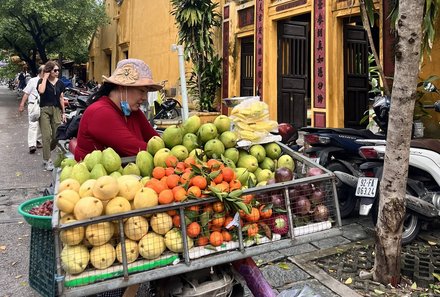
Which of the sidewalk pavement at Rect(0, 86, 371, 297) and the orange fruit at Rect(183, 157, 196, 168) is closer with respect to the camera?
the orange fruit at Rect(183, 157, 196, 168)

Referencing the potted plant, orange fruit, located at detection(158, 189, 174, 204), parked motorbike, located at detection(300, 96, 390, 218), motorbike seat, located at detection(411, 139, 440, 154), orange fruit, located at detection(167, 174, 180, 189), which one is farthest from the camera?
the potted plant

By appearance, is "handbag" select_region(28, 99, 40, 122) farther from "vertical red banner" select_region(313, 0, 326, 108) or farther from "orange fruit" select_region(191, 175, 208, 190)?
"orange fruit" select_region(191, 175, 208, 190)

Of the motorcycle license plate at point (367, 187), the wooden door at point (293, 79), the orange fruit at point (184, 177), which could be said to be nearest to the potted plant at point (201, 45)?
the wooden door at point (293, 79)

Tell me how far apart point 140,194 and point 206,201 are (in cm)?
33

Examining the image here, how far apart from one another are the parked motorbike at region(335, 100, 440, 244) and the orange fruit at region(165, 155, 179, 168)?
2314 mm

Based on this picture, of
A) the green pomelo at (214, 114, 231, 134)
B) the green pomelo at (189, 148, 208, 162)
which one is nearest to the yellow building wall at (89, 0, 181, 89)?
the green pomelo at (214, 114, 231, 134)

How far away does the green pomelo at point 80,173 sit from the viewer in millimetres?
2288

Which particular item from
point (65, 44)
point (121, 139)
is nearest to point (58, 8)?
point (65, 44)

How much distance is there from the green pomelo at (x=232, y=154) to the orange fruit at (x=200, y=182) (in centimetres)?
49

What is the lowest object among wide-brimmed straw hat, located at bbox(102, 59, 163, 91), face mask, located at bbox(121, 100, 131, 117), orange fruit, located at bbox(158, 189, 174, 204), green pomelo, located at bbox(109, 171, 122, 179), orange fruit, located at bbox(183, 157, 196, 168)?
orange fruit, located at bbox(158, 189, 174, 204)

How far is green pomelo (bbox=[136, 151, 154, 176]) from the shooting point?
2578 mm

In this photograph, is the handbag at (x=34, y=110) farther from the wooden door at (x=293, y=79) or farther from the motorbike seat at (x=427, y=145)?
the motorbike seat at (x=427, y=145)

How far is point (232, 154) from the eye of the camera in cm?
272

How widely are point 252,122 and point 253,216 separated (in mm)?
808
